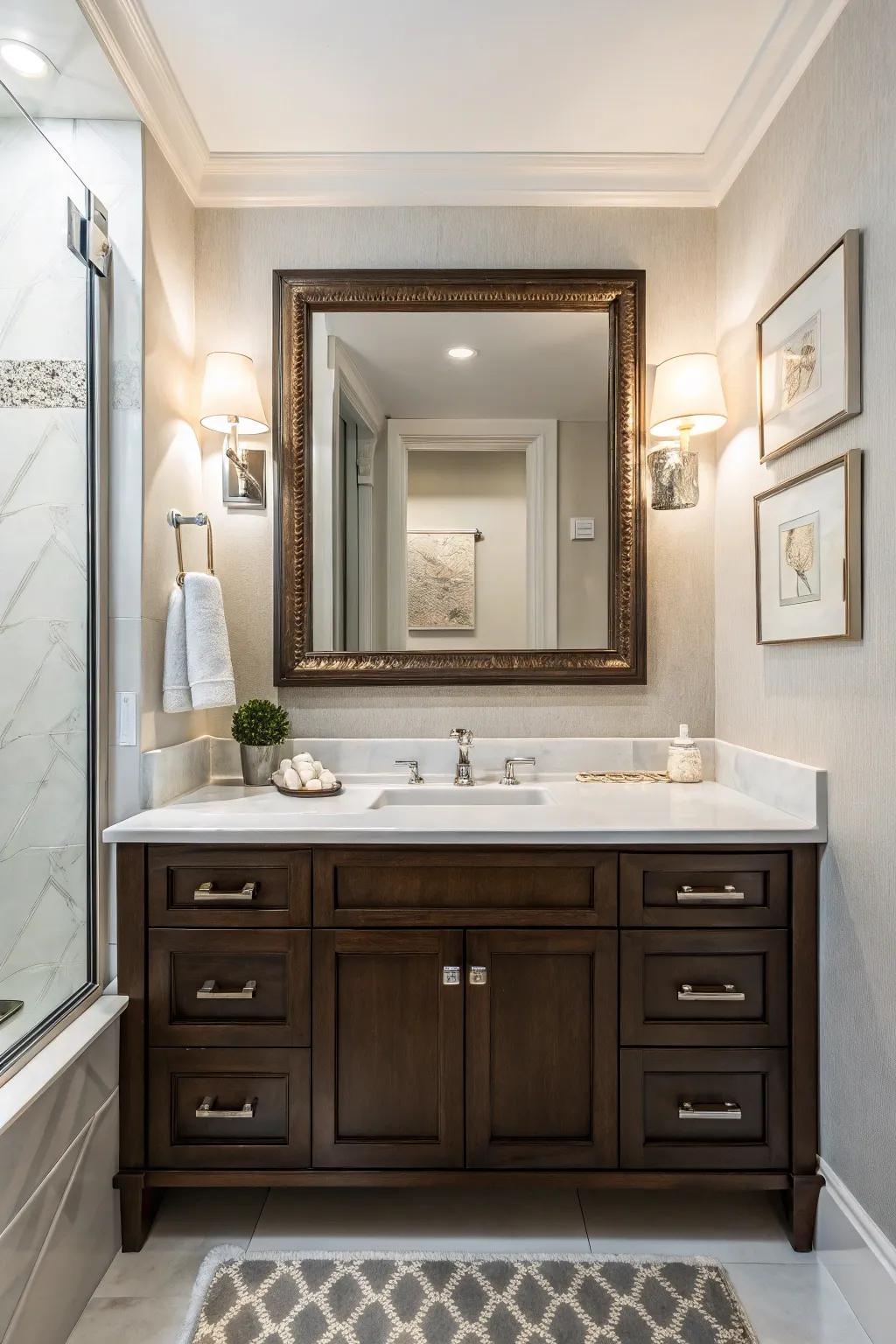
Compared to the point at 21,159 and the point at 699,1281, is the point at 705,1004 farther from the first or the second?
the point at 21,159

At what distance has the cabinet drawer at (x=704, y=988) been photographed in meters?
1.62

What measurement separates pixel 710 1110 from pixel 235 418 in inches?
78.9

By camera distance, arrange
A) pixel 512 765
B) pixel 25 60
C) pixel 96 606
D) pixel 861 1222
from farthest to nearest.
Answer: pixel 512 765 → pixel 96 606 → pixel 25 60 → pixel 861 1222

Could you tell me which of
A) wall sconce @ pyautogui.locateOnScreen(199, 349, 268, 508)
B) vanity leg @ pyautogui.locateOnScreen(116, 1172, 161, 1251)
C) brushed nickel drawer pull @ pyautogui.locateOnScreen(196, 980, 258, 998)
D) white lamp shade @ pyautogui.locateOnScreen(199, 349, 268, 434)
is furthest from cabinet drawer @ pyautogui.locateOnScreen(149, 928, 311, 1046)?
white lamp shade @ pyautogui.locateOnScreen(199, 349, 268, 434)

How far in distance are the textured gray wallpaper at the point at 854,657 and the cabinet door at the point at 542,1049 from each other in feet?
1.48

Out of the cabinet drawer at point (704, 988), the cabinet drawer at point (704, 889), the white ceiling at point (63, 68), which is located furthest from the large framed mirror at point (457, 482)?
the cabinet drawer at point (704, 988)

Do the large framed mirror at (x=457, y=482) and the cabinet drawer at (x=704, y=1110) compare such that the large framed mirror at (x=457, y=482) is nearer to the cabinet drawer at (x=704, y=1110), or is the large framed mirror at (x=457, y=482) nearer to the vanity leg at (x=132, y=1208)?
the cabinet drawer at (x=704, y=1110)

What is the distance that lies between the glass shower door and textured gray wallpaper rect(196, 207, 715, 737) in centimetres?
54

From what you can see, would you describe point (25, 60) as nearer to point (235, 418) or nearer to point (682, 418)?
point (235, 418)

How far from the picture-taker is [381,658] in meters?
2.22

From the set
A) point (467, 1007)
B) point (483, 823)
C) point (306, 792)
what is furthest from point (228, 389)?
point (467, 1007)

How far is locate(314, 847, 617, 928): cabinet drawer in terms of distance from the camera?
64.3 inches

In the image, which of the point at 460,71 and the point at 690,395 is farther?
the point at 690,395

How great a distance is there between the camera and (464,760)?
2.15 m
